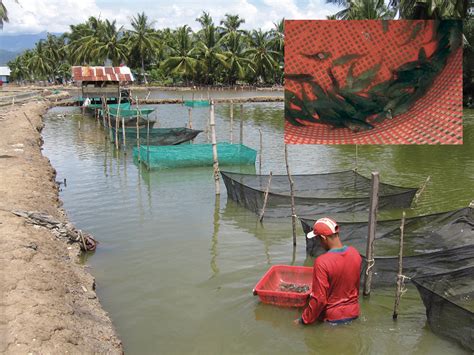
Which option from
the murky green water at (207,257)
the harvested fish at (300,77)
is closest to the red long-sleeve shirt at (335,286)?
the murky green water at (207,257)

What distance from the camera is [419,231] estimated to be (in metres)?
7.92

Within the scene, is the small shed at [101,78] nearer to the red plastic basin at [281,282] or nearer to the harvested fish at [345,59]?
the red plastic basin at [281,282]

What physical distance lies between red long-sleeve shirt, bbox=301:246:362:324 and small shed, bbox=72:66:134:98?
31.3 m

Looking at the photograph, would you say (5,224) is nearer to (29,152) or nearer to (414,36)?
(414,36)

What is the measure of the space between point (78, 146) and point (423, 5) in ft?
60.1

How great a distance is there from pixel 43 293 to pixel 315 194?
7523 millimetres

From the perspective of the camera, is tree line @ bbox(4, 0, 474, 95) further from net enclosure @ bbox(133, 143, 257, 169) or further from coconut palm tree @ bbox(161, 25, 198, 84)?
net enclosure @ bbox(133, 143, 257, 169)

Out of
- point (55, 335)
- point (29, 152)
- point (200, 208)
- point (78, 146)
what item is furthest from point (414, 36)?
point (78, 146)

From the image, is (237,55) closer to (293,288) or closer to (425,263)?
(293,288)

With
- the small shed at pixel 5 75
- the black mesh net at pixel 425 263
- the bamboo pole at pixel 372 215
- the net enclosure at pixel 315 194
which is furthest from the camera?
the small shed at pixel 5 75

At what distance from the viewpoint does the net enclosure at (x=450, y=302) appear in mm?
5270

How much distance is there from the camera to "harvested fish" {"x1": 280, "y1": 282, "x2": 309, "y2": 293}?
6793 mm

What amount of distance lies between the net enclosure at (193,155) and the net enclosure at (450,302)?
10.5 meters

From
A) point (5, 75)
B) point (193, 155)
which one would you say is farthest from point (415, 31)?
point (5, 75)
